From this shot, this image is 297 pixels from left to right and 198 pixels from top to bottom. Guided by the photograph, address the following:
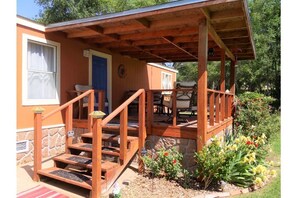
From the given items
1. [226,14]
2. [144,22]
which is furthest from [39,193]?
[226,14]

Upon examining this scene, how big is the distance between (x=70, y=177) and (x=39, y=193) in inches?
20.3

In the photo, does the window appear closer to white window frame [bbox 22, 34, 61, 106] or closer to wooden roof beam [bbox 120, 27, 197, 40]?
wooden roof beam [bbox 120, 27, 197, 40]

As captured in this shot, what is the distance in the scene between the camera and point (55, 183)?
434 centimetres

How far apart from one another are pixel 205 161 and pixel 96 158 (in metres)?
1.85

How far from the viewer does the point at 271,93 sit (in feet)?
59.9

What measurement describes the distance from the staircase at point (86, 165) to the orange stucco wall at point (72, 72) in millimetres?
1356

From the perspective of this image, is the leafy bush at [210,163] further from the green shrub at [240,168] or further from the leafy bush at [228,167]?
the green shrub at [240,168]

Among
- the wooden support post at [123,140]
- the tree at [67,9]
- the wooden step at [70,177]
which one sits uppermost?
the tree at [67,9]

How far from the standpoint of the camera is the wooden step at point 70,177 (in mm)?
3899

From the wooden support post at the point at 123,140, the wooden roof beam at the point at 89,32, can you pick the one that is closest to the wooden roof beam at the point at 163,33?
the wooden roof beam at the point at 89,32

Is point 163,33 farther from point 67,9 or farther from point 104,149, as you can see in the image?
point 67,9
